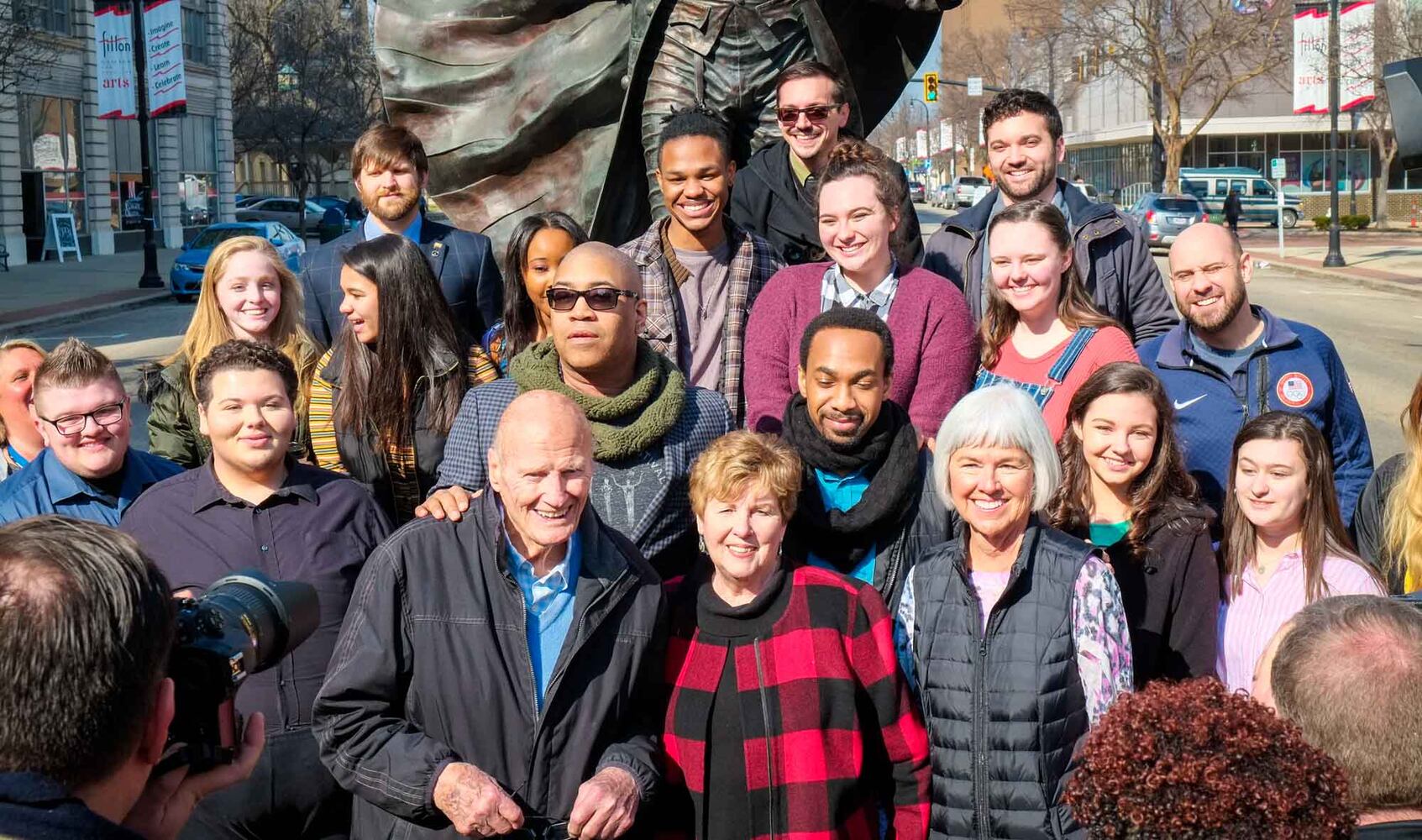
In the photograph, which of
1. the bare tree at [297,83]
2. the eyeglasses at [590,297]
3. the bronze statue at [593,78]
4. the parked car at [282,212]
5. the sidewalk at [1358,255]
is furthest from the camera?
the bare tree at [297,83]

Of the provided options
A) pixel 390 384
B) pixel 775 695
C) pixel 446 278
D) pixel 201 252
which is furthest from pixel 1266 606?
pixel 201 252

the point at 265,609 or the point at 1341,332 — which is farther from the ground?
the point at 265,609

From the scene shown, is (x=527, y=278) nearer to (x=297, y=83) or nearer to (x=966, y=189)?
(x=297, y=83)

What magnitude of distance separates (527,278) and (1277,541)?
2.42 metres

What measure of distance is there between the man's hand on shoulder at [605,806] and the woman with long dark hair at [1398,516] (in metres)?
2.11

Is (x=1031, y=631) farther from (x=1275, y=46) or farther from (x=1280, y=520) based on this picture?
(x=1275, y=46)

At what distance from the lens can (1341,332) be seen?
18.2m

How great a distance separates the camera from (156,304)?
25.8m

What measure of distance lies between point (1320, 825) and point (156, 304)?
2626cm

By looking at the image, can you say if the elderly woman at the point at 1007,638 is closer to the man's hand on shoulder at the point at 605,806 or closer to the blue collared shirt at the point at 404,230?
the man's hand on shoulder at the point at 605,806

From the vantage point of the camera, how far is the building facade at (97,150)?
107 feet

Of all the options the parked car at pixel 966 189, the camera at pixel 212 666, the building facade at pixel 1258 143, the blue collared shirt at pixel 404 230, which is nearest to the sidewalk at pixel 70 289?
the blue collared shirt at pixel 404 230

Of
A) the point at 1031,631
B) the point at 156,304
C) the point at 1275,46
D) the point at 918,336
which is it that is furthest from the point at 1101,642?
the point at 1275,46

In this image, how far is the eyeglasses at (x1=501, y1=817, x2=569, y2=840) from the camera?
3.03 metres
